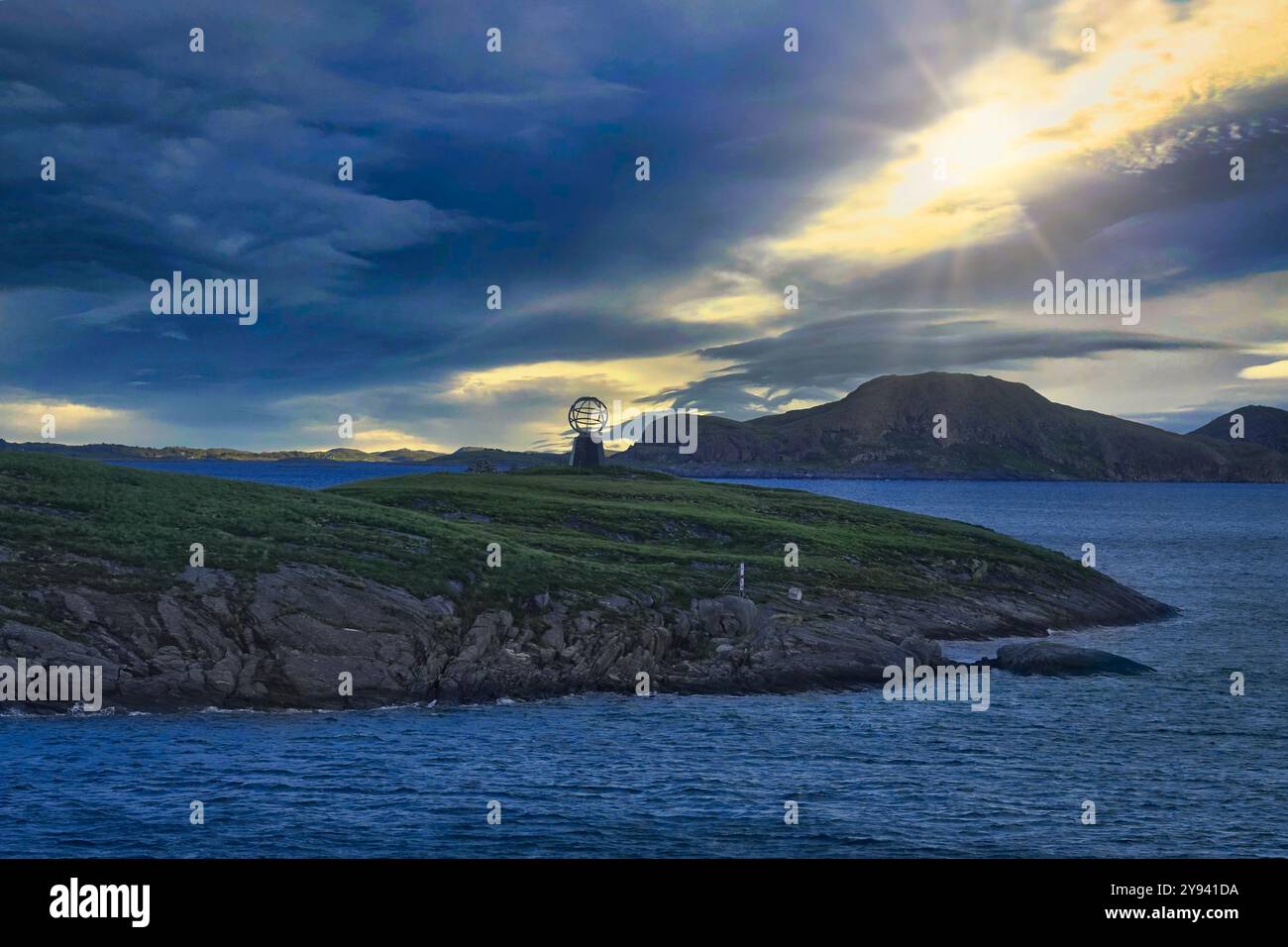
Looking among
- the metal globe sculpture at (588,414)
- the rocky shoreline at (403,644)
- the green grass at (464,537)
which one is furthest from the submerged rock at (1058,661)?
the metal globe sculpture at (588,414)

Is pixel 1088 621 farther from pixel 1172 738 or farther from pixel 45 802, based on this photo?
pixel 45 802

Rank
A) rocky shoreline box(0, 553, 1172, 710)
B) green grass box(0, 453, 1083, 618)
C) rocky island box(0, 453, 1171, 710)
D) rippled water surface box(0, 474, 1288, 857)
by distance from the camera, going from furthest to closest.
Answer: green grass box(0, 453, 1083, 618) → rocky island box(0, 453, 1171, 710) → rocky shoreline box(0, 553, 1172, 710) → rippled water surface box(0, 474, 1288, 857)

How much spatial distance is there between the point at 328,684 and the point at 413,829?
21.6m

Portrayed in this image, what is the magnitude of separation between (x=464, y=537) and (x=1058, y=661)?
4334 centimetres

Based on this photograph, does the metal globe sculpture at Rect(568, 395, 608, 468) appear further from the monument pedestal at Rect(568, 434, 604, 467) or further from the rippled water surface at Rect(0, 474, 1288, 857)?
the rippled water surface at Rect(0, 474, 1288, 857)

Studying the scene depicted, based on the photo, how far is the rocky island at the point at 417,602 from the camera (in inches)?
2151

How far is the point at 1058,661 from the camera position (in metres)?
66.3

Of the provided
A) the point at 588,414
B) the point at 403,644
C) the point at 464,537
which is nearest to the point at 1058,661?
the point at 403,644

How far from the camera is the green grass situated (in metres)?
63.2

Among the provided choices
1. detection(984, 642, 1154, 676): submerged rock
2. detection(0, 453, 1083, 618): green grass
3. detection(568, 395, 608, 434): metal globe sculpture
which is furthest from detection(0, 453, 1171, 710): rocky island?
detection(568, 395, 608, 434): metal globe sculpture

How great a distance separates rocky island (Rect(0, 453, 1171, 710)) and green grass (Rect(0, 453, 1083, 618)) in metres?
0.27

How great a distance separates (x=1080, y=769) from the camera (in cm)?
4409

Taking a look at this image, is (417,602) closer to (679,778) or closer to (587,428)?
(679,778)
